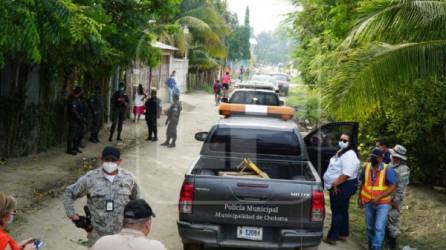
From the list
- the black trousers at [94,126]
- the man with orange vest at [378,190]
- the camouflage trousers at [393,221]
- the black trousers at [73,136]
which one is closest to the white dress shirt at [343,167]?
the man with orange vest at [378,190]

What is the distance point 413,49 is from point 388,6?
3.78 feet

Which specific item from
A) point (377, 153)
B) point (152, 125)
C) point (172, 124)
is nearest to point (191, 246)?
point (377, 153)

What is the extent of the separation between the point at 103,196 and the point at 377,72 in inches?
199

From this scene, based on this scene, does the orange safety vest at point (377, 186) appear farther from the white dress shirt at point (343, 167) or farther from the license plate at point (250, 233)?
the license plate at point (250, 233)

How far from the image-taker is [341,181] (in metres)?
8.09

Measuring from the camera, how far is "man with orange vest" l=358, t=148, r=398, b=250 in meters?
7.51

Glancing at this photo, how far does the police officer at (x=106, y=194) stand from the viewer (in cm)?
541

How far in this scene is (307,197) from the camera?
6.71 metres

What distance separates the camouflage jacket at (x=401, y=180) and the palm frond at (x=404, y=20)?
2.64 m

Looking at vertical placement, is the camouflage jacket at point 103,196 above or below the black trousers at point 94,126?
above

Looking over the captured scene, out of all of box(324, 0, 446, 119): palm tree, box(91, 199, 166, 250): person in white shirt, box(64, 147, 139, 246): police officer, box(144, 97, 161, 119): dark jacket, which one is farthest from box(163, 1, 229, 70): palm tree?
box(91, 199, 166, 250): person in white shirt

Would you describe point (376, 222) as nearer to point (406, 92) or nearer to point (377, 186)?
point (377, 186)

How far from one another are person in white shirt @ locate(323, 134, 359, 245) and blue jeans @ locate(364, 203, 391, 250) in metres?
0.49

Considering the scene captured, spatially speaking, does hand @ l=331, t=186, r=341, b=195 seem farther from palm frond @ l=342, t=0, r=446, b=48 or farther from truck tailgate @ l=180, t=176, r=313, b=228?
palm frond @ l=342, t=0, r=446, b=48
